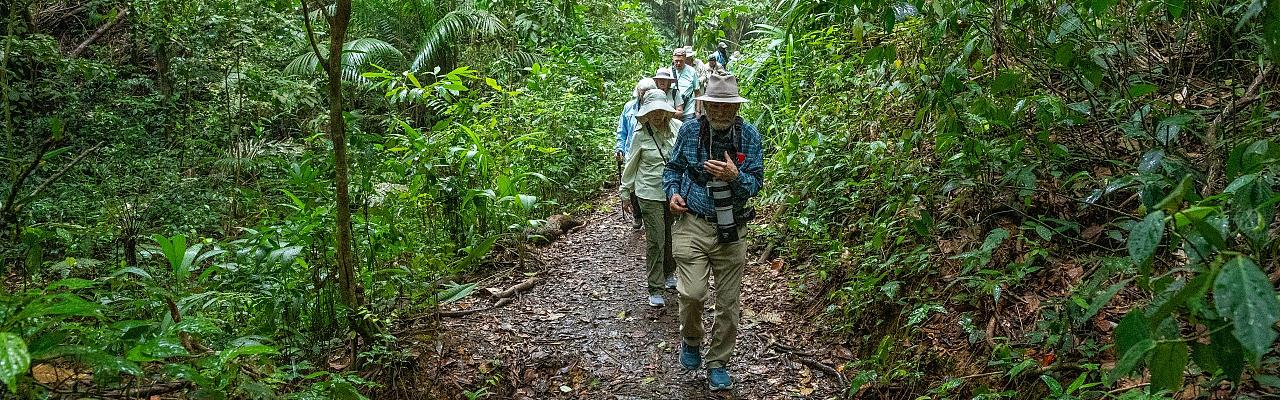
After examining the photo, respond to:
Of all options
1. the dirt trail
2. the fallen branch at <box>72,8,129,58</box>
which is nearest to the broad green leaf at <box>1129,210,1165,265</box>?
the dirt trail

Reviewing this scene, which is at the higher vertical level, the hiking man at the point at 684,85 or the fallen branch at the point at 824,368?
the hiking man at the point at 684,85

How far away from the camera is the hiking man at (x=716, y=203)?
162 inches

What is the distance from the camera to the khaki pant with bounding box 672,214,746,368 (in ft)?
13.9

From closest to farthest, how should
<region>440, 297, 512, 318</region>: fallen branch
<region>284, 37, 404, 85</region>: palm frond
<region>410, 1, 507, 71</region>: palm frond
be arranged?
<region>440, 297, 512, 318</region>: fallen branch → <region>284, 37, 404, 85</region>: palm frond → <region>410, 1, 507, 71</region>: palm frond

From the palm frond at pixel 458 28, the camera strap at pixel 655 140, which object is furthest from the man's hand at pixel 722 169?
the palm frond at pixel 458 28

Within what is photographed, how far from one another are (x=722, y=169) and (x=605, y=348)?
1.84m

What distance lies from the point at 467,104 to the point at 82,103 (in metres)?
4.48

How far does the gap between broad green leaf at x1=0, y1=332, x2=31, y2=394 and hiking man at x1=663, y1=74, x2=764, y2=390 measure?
2.98m

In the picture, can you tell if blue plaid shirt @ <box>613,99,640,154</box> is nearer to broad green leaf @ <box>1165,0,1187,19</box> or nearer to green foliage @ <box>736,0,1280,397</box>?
green foliage @ <box>736,0,1280,397</box>

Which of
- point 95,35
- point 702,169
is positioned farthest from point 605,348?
point 95,35

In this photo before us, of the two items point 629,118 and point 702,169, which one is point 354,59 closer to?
point 629,118

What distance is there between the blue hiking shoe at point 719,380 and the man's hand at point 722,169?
1.22 metres

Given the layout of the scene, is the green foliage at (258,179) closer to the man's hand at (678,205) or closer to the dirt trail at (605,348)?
the dirt trail at (605,348)

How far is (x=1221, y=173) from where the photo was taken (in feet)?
9.20
